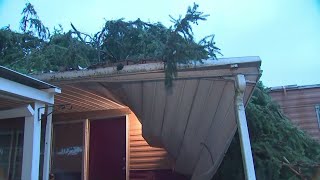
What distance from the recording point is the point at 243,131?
4.92 metres

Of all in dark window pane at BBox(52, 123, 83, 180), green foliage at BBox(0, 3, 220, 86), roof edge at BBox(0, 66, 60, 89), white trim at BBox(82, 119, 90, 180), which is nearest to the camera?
roof edge at BBox(0, 66, 60, 89)

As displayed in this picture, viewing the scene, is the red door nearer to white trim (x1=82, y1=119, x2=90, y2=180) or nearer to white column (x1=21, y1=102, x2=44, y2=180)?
white trim (x1=82, y1=119, x2=90, y2=180)

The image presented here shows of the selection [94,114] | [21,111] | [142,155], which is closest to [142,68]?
[21,111]

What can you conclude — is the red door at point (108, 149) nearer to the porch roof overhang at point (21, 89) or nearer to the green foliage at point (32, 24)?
the porch roof overhang at point (21, 89)

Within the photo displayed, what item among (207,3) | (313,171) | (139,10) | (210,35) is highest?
(139,10)

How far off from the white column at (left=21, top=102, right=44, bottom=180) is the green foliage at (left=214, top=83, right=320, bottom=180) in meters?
3.89

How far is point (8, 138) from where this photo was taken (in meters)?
7.30

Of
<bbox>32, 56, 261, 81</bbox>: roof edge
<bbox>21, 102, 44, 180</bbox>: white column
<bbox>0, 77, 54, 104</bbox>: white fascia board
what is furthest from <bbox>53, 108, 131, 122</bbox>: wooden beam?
<bbox>21, 102, 44, 180</bbox>: white column

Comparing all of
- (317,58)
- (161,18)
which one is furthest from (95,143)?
(317,58)

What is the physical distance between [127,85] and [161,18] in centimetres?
388

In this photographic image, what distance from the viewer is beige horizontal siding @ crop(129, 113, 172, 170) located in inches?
328

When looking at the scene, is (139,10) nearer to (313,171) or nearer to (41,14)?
(41,14)

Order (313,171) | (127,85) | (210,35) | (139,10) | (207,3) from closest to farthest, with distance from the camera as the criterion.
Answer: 1. (210,35)
2. (127,85)
3. (207,3)
4. (313,171)
5. (139,10)

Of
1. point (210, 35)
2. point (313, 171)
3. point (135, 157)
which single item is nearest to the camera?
point (210, 35)
